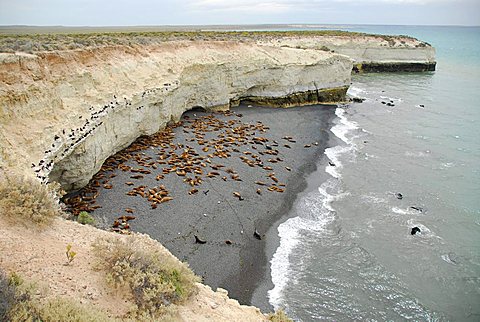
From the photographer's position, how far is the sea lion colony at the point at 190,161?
15.4 metres

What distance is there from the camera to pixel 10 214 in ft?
26.1

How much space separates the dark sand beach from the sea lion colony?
6 cm

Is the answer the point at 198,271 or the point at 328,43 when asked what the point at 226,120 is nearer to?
the point at 198,271

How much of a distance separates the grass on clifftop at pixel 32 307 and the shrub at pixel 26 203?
2167 millimetres

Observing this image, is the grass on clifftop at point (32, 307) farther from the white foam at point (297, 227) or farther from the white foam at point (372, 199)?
the white foam at point (372, 199)

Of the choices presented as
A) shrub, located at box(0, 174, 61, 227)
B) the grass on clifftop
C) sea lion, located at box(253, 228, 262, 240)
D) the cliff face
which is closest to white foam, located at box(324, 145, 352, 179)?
sea lion, located at box(253, 228, 262, 240)

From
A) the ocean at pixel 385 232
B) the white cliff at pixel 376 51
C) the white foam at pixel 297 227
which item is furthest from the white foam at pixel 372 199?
the white cliff at pixel 376 51

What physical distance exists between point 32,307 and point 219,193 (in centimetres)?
1116

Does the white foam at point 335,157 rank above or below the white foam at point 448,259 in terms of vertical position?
above

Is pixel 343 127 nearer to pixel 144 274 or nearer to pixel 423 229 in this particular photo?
pixel 423 229

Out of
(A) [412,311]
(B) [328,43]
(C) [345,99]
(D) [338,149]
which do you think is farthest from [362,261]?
(B) [328,43]

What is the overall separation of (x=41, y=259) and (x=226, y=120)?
20.8 meters

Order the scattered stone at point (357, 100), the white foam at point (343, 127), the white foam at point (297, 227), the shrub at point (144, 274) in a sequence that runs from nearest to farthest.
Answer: the shrub at point (144, 274), the white foam at point (297, 227), the white foam at point (343, 127), the scattered stone at point (357, 100)

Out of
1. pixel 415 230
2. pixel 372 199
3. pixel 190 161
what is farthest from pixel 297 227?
pixel 190 161
